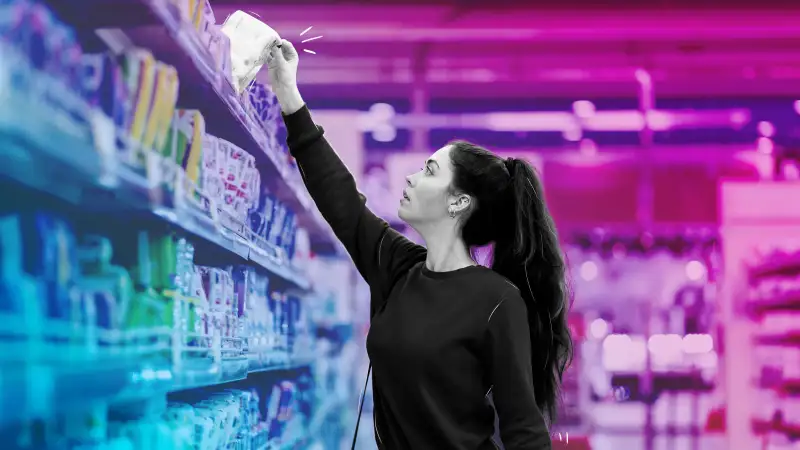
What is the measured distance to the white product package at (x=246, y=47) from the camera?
2203 mm

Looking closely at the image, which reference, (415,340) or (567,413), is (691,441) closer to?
(567,413)

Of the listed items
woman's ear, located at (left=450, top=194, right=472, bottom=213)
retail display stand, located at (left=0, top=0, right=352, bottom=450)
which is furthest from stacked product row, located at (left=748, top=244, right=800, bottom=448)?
woman's ear, located at (left=450, top=194, right=472, bottom=213)

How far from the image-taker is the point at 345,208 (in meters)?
2.05

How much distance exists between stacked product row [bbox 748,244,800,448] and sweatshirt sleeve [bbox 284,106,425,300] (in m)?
4.45

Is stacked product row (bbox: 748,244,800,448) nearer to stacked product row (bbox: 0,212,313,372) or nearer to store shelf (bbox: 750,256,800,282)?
store shelf (bbox: 750,256,800,282)

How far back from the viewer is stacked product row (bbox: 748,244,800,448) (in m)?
5.77

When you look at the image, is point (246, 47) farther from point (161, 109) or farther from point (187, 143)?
point (161, 109)

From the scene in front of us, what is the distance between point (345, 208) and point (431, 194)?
0.63ft

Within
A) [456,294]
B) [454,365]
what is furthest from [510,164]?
[454,365]

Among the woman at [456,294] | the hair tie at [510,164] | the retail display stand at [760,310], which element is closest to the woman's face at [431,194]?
the woman at [456,294]

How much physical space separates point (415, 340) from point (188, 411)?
2.24ft

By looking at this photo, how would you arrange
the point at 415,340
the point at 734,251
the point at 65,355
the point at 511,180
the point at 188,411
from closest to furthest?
1. the point at 65,355
2. the point at 415,340
3. the point at 511,180
4. the point at 188,411
5. the point at 734,251

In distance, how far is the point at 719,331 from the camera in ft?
19.7

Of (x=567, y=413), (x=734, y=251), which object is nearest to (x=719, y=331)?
(x=734, y=251)
